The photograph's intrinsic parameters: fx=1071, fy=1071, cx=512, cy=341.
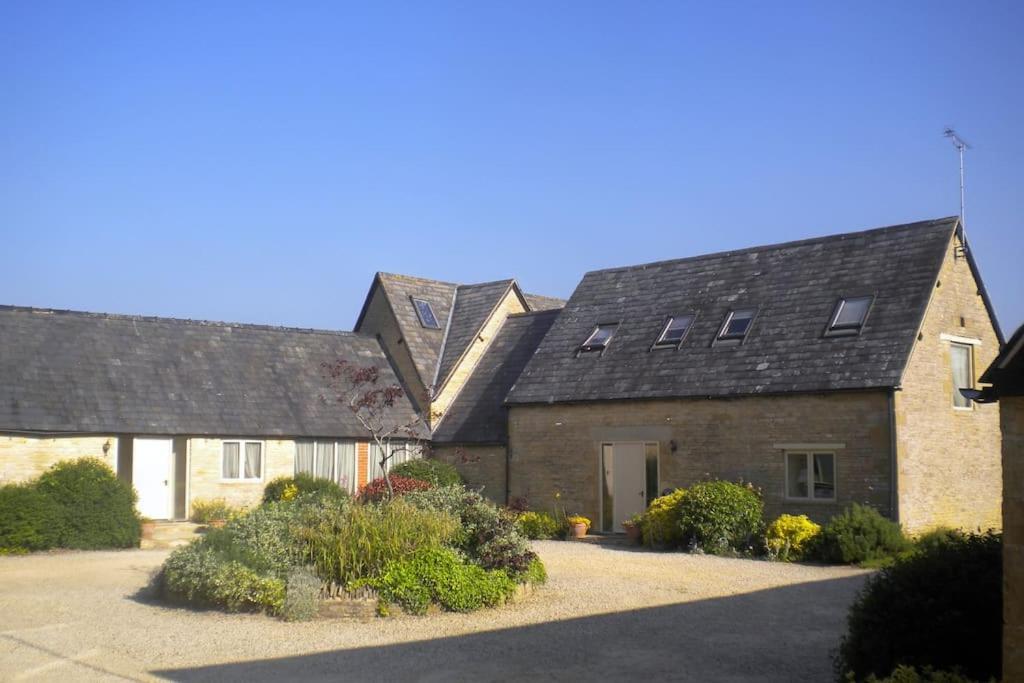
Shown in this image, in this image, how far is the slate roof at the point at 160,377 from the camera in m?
26.1

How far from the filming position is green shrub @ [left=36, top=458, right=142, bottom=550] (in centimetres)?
2327

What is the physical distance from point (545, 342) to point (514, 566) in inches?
585

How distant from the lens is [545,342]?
29922 millimetres

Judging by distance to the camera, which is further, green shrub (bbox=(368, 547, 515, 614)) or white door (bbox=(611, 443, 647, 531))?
white door (bbox=(611, 443, 647, 531))

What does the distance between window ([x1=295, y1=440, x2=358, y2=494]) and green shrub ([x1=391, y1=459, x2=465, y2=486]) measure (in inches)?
99.1

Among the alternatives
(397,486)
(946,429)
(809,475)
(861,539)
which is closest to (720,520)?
(809,475)

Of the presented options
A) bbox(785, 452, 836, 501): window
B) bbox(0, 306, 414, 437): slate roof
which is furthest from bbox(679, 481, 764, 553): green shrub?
bbox(0, 306, 414, 437): slate roof

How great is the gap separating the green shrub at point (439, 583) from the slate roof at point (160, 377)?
1401cm

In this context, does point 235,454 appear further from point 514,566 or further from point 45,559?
point 514,566

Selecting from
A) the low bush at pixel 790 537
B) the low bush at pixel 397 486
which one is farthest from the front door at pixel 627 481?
the low bush at pixel 790 537

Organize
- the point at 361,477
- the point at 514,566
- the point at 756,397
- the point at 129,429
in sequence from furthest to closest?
the point at 361,477
the point at 129,429
the point at 756,397
the point at 514,566

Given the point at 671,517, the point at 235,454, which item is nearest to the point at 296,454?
the point at 235,454

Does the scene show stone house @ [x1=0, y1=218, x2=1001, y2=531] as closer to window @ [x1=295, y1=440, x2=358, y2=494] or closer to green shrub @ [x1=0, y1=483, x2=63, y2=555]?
window @ [x1=295, y1=440, x2=358, y2=494]

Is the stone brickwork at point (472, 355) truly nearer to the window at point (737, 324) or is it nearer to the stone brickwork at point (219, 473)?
the stone brickwork at point (219, 473)
